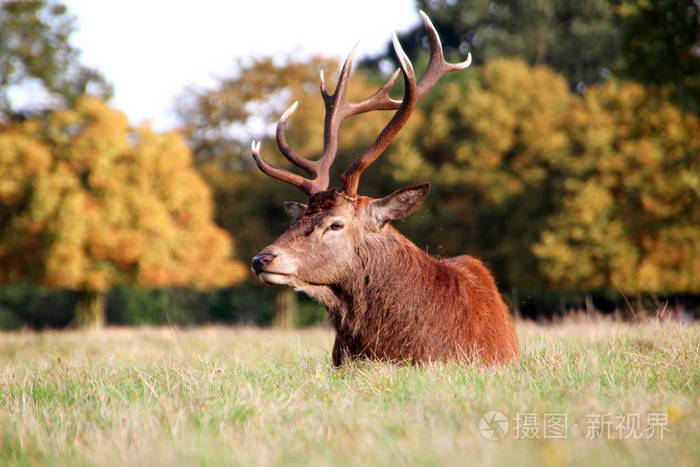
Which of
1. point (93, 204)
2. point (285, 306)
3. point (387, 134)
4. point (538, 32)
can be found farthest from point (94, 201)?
point (538, 32)

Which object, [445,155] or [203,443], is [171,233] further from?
[203,443]

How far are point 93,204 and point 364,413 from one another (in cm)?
2177

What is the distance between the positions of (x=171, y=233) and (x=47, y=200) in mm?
3752

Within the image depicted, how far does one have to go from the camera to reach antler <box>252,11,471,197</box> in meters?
6.20

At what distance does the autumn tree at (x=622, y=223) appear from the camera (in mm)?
21406

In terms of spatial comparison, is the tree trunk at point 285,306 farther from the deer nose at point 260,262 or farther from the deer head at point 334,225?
the deer nose at point 260,262

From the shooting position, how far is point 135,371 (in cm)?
581

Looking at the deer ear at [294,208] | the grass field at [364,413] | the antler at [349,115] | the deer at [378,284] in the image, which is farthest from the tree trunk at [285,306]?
the grass field at [364,413]

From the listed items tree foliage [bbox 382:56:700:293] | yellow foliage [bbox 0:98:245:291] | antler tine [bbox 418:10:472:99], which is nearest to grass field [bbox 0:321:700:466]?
antler tine [bbox 418:10:472:99]

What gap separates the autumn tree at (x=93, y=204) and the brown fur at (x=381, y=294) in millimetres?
18777

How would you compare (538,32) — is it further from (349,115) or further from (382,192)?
(349,115)

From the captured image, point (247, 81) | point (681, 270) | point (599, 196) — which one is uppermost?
point (247, 81)

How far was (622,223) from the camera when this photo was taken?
72.1ft

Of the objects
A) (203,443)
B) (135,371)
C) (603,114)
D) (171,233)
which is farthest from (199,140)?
(203,443)
